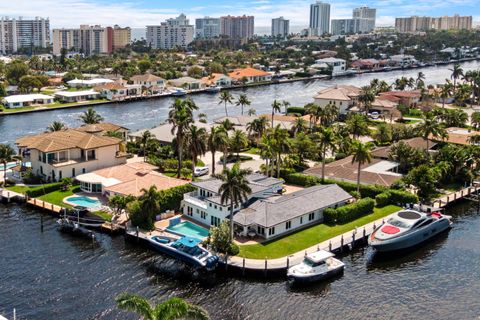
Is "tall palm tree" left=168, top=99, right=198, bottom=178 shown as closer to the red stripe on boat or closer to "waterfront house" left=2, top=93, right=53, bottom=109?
the red stripe on boat

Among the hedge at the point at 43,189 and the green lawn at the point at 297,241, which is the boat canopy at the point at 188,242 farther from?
the hedge at the point at 43,189

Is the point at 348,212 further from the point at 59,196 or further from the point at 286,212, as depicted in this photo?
the point at 59,196

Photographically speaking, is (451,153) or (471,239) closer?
(471,239)

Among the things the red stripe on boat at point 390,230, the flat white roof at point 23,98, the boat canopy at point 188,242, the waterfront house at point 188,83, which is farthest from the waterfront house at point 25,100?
the red stripe on boat at point 390,230

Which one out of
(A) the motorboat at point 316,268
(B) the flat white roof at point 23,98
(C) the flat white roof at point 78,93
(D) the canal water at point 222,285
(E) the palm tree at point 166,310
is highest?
(C) the flat white roof at point 78,93

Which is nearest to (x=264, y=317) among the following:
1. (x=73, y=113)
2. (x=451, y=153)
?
(x=451, y=153)

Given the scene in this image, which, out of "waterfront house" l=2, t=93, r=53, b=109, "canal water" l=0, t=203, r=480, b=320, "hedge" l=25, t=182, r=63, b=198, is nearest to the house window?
"canal water" l=0, t=203, r=480, b=320

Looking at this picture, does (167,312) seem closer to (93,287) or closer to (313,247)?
(93,287)

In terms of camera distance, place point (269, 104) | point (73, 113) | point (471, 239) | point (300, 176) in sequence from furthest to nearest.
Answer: point (269, 104)
point (73, 113)
point (300, 176)
point (471, 239)

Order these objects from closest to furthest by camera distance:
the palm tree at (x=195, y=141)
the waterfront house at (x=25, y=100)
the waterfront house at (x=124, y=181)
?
the waterfront house at (x=124, y=181) < the palm tree at (x=195, y=141) < the waterfront house at (x=25, y=100)
